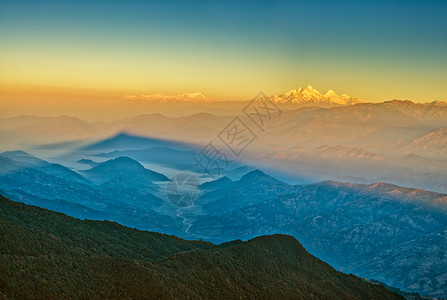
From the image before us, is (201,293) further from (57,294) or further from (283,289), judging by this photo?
(57,294)

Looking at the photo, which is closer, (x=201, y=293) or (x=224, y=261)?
(x=201, y=293)

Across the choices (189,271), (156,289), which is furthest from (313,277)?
(156,289)

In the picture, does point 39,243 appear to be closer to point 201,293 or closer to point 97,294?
point 97,294

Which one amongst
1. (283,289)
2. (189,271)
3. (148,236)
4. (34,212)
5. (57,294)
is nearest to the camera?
(57,294)

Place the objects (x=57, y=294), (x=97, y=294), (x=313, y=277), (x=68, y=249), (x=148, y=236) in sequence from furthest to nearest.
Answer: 1. (x=148, y=236)
2. (x=313, y=277)
3. (x=68, y=249)
4. (x=97, y=294)
5. (x=57, y=294)

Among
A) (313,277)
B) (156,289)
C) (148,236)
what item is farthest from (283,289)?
(148,236)

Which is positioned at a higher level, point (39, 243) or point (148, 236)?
point (39, 243)
